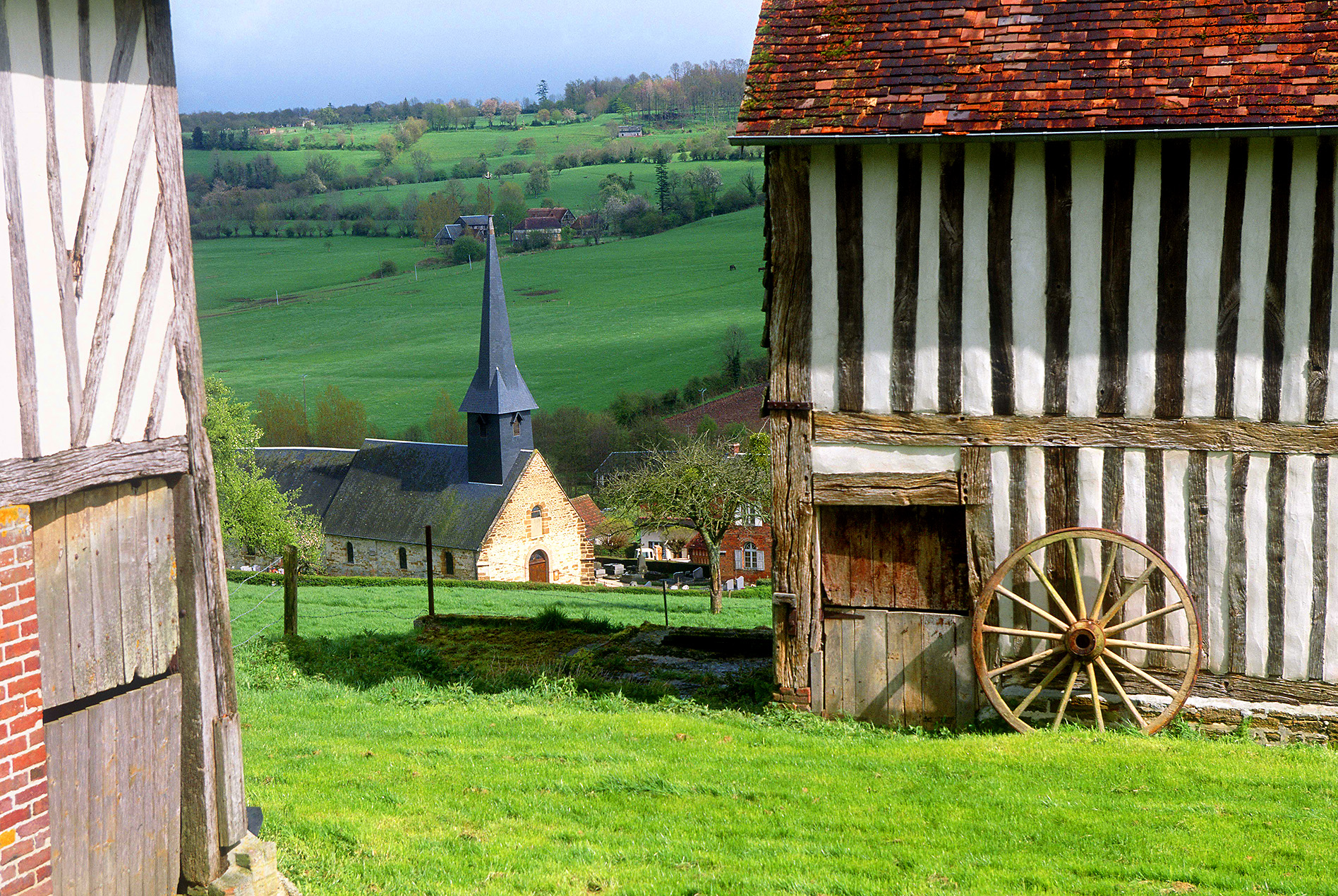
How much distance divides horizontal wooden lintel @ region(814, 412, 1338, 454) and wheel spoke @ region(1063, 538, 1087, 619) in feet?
2.82

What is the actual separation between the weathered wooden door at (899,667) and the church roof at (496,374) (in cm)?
4206

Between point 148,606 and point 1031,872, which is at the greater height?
point 148,606

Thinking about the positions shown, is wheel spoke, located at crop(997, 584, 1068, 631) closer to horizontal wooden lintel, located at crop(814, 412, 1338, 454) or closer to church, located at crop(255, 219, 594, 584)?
horizontal wooden lintel, located at crop(814, 412, 1338, 454)

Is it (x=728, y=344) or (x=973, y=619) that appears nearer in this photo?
(x=973, y=619)

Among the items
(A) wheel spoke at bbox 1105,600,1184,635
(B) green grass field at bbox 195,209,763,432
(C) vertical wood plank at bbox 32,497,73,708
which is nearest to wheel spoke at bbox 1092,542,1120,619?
(A) wheel spoke at bbox 1105,600,1184,635

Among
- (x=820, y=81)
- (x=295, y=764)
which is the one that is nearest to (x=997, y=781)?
(x=295, y=764)

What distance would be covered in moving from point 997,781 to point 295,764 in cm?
540

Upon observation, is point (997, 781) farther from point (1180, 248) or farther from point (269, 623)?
point (269, 623)

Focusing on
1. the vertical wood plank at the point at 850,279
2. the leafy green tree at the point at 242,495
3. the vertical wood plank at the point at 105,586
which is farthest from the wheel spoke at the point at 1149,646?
the leafy green tree at the point at 242,495

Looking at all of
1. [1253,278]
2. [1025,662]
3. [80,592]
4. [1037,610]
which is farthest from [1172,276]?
[80,592]

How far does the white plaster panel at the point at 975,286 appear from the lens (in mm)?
9547

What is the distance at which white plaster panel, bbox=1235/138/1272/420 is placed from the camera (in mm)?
9023

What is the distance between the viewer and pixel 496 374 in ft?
175

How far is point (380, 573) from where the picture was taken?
187 feet
